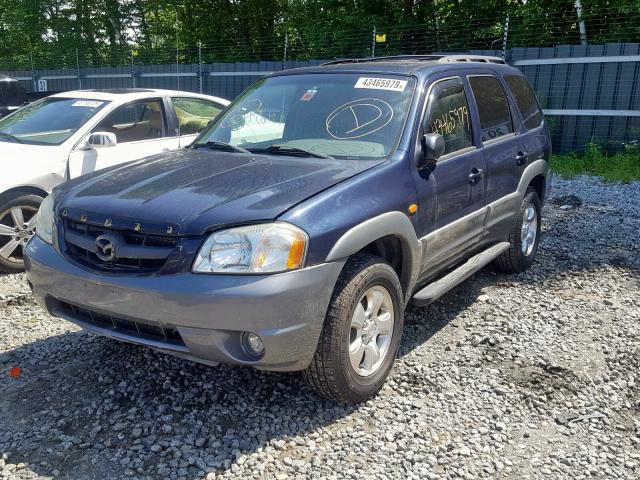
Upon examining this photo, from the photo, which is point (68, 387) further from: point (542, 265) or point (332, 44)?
point (332, 44)

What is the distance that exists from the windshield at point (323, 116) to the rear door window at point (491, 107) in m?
0.84

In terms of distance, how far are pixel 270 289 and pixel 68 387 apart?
1.58 meters

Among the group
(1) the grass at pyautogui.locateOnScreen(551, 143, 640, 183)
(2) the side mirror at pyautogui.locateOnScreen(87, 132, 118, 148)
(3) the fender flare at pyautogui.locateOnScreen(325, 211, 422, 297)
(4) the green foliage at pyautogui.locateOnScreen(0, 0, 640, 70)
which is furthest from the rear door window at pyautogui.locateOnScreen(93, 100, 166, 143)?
(4) the green foliage at pyautogui.locateOnScreen(0, 0, 640, 70)

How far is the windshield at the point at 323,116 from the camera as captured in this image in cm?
381

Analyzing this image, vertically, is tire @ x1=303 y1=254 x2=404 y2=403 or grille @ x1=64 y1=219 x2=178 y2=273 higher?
grille @ x1=64 y1=219 x2=178 y2=273

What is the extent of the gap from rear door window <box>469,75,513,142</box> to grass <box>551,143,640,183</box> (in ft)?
19.1

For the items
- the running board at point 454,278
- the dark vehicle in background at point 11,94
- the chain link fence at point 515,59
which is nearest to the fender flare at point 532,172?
the running board at point 454,278

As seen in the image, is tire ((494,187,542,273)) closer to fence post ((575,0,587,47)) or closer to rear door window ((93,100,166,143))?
rear door window ((93,100,166,143))

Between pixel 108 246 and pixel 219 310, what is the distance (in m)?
0.71

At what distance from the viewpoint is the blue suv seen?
2.86 metres

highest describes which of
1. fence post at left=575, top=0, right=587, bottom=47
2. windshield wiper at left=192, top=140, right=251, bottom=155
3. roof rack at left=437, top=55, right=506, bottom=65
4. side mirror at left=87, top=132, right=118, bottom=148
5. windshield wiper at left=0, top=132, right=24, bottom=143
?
fence post at left=575, top=0, right=587, bottom=47

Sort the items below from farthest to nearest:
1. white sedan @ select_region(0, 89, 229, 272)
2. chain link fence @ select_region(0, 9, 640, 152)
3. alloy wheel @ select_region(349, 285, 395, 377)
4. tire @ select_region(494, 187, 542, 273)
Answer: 1. chain link fence @ select_region(0, 9, 640, 152)
2. white sedan @ select_region(0, 89, 229, 272)
3. tire @ select_region(494, 187, 542, 273)
4. alloy wheel @ select_region(349, 285, 395, 377)

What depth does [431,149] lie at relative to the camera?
3.65 m

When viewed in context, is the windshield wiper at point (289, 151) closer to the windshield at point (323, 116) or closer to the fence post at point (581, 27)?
the windshield at point (323, 116)
